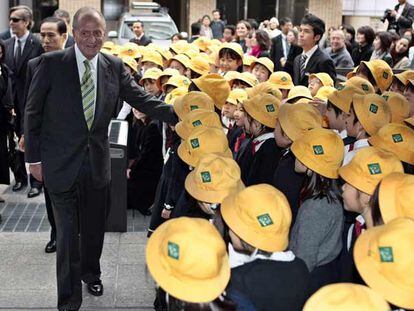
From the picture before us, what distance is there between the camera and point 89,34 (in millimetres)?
4801

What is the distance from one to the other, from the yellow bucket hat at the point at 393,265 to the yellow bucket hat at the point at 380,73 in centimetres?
508

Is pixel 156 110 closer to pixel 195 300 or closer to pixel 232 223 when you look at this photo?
pixel 232 223

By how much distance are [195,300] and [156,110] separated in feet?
9.26

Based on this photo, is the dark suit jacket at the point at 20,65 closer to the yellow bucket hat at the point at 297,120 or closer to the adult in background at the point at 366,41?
the yellow bucket hat at the point at 297,120

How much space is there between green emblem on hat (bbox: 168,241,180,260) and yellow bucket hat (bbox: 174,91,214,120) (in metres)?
2.67

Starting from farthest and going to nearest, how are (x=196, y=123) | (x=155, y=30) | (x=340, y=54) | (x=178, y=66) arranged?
(x=155, y=30)
(x=340, y=54)
(x=178, y=66)
(x=196, y=123)

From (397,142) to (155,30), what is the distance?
45.2 feet

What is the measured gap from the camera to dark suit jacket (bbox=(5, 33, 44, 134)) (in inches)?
328

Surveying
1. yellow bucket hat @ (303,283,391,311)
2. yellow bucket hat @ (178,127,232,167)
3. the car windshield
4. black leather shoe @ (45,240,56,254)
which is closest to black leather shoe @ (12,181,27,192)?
black leather shoe @ (45,240,56,254)

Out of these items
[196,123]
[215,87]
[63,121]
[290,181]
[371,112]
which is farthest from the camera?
[215,87]

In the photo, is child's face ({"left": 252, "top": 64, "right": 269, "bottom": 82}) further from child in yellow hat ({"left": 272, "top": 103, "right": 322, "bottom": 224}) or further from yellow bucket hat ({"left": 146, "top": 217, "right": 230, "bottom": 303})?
yellow bucket hat ({"left": 146, "top": 217, "right": 230, "bottom": 303})

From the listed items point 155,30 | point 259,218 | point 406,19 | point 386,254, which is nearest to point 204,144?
point 259,218

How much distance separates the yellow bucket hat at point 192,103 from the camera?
5.44m

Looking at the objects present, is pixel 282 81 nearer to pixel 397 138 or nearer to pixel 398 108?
pixel 398 108
